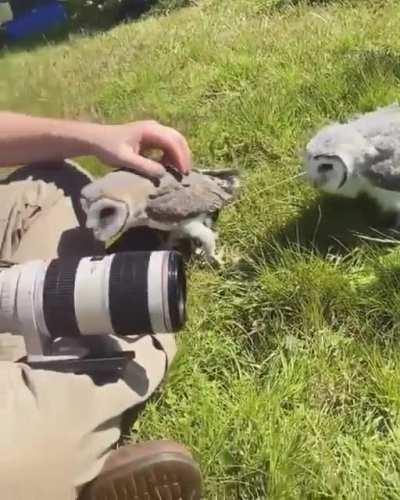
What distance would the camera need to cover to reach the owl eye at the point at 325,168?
2046 mm

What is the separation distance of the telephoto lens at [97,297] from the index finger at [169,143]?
51 cm

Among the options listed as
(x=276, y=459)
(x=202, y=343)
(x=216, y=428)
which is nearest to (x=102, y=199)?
(x=202, y=343)

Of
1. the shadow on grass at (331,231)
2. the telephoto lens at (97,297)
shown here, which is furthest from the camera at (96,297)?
the shadow on grass at (331,231)

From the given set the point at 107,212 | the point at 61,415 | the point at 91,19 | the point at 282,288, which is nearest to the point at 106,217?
the point at 107,212

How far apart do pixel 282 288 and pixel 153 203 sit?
332 mm

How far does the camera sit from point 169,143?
6.87 ft

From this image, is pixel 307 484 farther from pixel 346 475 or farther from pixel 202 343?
pixel 202 343

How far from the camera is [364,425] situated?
177cm

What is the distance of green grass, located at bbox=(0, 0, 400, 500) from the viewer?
1.74 m

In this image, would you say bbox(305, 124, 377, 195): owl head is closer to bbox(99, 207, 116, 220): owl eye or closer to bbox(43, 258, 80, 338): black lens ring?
bbox(99, 207, 116, 220): owl eye

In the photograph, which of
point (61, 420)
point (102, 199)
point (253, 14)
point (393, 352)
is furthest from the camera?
point (253, 14)

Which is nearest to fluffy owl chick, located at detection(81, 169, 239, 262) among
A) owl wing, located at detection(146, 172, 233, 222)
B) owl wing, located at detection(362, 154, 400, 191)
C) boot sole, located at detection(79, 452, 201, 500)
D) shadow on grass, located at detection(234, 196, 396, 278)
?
owl wing, located at detection(146, 172, 233, 222)

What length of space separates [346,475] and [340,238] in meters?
0.67

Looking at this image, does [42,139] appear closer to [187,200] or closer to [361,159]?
[187,200]
